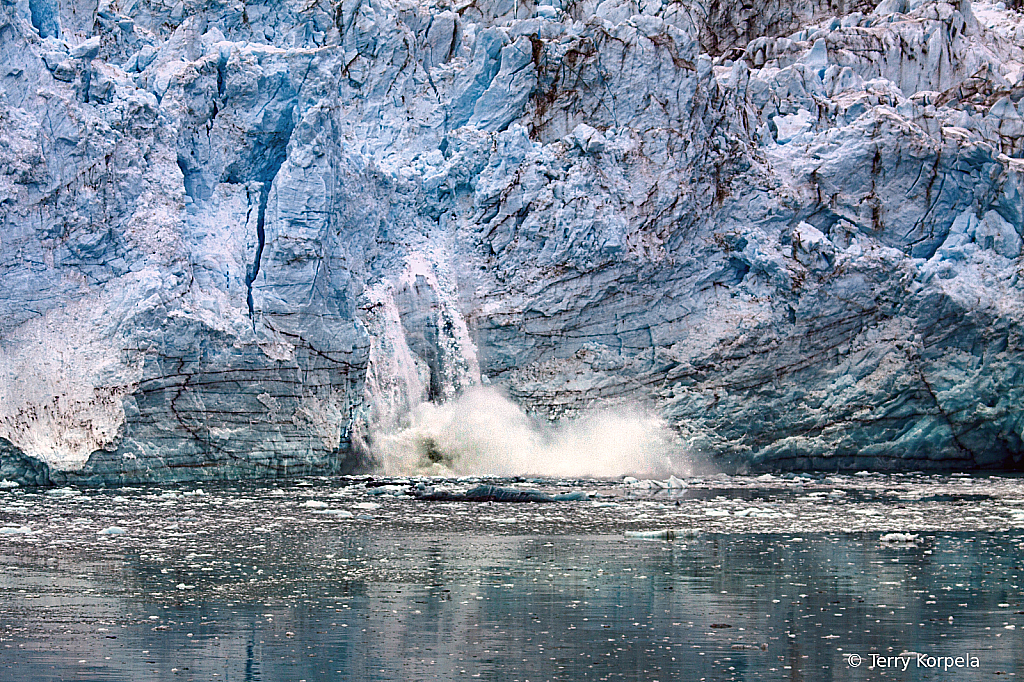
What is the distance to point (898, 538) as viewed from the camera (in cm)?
867

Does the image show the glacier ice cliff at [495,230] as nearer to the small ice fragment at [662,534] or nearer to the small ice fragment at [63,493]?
the small ice fragment at [63,493]

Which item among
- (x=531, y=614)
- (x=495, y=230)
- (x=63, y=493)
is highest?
(x=495, y=230)

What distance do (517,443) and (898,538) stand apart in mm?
6291

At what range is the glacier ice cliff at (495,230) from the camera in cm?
1252

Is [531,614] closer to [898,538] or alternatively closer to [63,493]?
[898,538]

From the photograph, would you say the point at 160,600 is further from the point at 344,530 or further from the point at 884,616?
the point at 884,616

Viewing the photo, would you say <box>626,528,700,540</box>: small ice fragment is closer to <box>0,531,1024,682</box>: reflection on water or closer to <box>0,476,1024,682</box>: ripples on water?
<box>0,476,1024,682</box>: ripples on water

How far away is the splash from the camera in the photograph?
14023 mm

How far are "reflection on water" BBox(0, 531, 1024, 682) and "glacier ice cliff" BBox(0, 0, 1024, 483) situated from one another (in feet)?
16.9

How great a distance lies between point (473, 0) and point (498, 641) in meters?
13.3

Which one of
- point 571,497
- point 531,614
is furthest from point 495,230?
point 531,614

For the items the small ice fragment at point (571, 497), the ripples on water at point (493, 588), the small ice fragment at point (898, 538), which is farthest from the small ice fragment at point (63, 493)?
the small ice fragment at point (898, 538)

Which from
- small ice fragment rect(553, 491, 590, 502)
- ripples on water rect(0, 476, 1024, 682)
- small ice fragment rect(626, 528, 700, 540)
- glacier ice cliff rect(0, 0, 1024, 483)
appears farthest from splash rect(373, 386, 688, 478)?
small ice fragment rect(626, 528, 700, 540)

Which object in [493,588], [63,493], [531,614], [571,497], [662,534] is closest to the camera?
[531,614]
